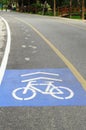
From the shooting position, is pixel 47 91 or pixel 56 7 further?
pixel 56 7

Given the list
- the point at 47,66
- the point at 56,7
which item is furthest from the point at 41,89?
the point at 56,7

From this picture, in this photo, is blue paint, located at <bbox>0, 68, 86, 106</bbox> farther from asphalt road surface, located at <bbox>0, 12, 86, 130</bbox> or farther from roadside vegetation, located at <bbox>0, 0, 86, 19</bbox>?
roadside vegetation, located at <bbox>0, 0, 86, 19</bbox>

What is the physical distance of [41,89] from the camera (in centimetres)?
845

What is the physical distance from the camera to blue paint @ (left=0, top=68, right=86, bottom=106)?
7.52 m

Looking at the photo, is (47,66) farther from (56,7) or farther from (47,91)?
(56,7)

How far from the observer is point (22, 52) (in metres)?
14.8

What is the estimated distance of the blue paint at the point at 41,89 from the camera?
752 cm

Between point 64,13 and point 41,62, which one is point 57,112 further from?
point 64,13

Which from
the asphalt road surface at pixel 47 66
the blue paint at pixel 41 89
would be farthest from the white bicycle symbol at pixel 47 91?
the asphalt road surface at pixel 47 66

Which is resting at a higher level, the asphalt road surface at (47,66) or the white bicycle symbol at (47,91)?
the white bicycle symbol at (47,91)

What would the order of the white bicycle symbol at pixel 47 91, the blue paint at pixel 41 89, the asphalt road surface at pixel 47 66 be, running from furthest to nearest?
the white bicycle symbol at pixel 47 91, the blue paint at pixel 41 89, the asphalt road surface at pixel 47 66

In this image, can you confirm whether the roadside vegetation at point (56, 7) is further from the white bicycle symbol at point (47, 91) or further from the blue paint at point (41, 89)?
the white bicycle symbol at point (47, 91)

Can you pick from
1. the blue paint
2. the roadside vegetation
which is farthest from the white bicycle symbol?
the roadside vegetation

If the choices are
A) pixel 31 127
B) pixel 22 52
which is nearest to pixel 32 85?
pixel 31 127
